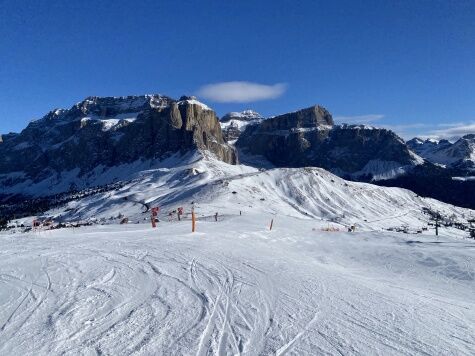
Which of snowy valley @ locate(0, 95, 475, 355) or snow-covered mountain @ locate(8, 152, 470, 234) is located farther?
snow-covered mountain @ locate(8, 152, 470, 234)

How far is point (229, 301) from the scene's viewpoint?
35.3 feet

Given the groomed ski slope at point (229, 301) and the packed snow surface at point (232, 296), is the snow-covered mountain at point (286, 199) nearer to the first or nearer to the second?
the packed snow surface at point (232, 296)

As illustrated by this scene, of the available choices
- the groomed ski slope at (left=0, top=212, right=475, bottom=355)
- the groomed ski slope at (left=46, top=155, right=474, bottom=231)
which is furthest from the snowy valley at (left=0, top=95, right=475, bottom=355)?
the groomed ski slope at (left=46, top=155, right=474, bottom=231)

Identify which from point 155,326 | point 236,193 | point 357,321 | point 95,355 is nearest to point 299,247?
point 357,321

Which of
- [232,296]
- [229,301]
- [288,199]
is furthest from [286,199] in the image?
[229,301]

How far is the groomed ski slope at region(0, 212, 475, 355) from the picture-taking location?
26.9 ft

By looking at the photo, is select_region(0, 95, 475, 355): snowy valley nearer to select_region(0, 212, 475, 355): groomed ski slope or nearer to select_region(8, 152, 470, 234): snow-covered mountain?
select_region(0, 212, 475, 355): groomed ski slope

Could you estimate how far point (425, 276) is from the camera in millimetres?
15039

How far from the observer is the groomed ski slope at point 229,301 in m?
8.19

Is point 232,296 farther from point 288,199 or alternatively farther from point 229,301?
point 288,199

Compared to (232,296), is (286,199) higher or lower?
lower

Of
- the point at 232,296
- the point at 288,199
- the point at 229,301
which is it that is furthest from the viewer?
the point at 288,199

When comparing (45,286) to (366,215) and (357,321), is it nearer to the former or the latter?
(357,321)

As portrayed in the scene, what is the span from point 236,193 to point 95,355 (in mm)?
106788
